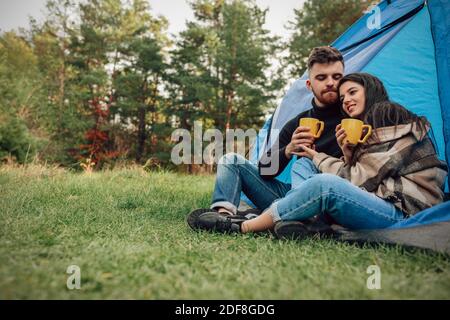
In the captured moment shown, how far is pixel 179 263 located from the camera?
46.1 inches

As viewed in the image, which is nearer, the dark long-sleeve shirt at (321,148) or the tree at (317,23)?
the dark long-sleeve shirt at (321,148)

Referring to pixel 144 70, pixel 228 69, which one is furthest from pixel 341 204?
pixel 144 70

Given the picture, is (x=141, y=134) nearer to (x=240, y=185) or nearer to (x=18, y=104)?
(x=18, y=104)

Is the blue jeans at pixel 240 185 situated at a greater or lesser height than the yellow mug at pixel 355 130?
lesser

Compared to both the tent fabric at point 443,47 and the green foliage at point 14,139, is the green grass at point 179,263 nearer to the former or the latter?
the tent fabric at point 443,47

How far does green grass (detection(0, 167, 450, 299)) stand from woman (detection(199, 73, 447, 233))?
0.48ft

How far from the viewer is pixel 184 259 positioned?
1.22 meters

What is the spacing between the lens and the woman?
1409mm

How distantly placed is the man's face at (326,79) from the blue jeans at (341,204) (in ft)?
2.49

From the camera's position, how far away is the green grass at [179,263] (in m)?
0.92

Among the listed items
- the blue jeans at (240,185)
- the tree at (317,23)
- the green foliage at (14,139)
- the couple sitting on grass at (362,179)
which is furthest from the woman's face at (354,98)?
the tree at (317,23)

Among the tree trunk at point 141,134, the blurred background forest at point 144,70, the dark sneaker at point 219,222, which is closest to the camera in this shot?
the dark sneaker at point 219,222

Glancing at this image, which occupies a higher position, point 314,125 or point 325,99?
point 325,99

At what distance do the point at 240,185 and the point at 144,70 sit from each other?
12.1m
